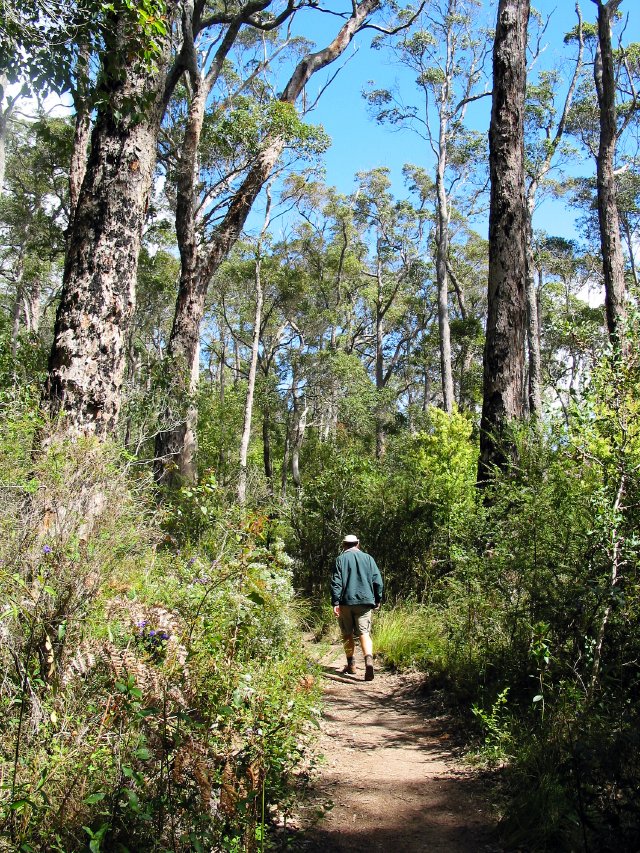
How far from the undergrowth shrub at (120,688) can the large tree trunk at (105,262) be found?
2.02 feet

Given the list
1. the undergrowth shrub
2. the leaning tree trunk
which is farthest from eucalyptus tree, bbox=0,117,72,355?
the undergrowth shrub

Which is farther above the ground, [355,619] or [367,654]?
[355,619]

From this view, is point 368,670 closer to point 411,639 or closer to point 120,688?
point 411,639

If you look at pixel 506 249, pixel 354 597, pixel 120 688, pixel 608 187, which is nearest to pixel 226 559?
pixel 120 688

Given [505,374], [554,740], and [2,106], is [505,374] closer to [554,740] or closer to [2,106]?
[554,740]

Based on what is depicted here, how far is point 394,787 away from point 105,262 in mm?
3984

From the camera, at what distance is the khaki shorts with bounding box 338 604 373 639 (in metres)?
6.80

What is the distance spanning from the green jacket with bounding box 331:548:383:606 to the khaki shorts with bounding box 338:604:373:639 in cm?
6

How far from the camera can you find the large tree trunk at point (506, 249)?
7.43 metres

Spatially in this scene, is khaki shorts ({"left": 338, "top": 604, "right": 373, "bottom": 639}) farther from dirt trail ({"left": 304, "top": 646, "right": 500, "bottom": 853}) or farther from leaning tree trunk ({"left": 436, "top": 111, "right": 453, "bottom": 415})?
leaning tree trunk ({"left": 436, "top": 111, "right": 453, "bottom": 415})

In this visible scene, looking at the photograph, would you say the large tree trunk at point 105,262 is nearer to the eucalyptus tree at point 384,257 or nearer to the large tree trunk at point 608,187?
the large tree trunk at point 608,187

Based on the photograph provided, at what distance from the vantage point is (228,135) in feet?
45.0

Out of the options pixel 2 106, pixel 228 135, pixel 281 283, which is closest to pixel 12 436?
pixel 228 135

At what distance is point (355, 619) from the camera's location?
270 inches
